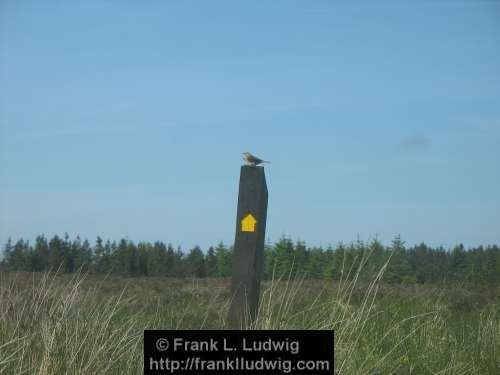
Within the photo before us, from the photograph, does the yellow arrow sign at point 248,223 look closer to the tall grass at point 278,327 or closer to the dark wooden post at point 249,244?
the dark wooden post at point 249,244

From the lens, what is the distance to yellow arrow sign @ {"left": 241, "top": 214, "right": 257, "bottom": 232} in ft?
18.7

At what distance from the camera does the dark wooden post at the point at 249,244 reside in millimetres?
5602

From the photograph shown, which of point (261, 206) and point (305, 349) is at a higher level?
point (261, 206)

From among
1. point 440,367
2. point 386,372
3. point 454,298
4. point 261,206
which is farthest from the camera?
point 454,298

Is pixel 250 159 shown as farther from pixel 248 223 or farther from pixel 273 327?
pixel 273 327

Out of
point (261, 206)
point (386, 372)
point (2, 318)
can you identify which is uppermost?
point (261, 206)

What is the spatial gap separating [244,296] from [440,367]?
192 cm

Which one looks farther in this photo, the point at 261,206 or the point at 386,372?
the point at 261,206

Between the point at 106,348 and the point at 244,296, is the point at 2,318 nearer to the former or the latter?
the point at 106,348

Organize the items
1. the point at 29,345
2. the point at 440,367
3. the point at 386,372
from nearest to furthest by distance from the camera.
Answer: the point at 29,345 → the point at 386,372 → the point at 440,367

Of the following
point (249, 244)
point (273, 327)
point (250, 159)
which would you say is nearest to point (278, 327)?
point (273, 327)

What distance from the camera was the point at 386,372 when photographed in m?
3.98

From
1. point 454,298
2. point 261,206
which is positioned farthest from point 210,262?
point 261,206

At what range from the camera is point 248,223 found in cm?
572
